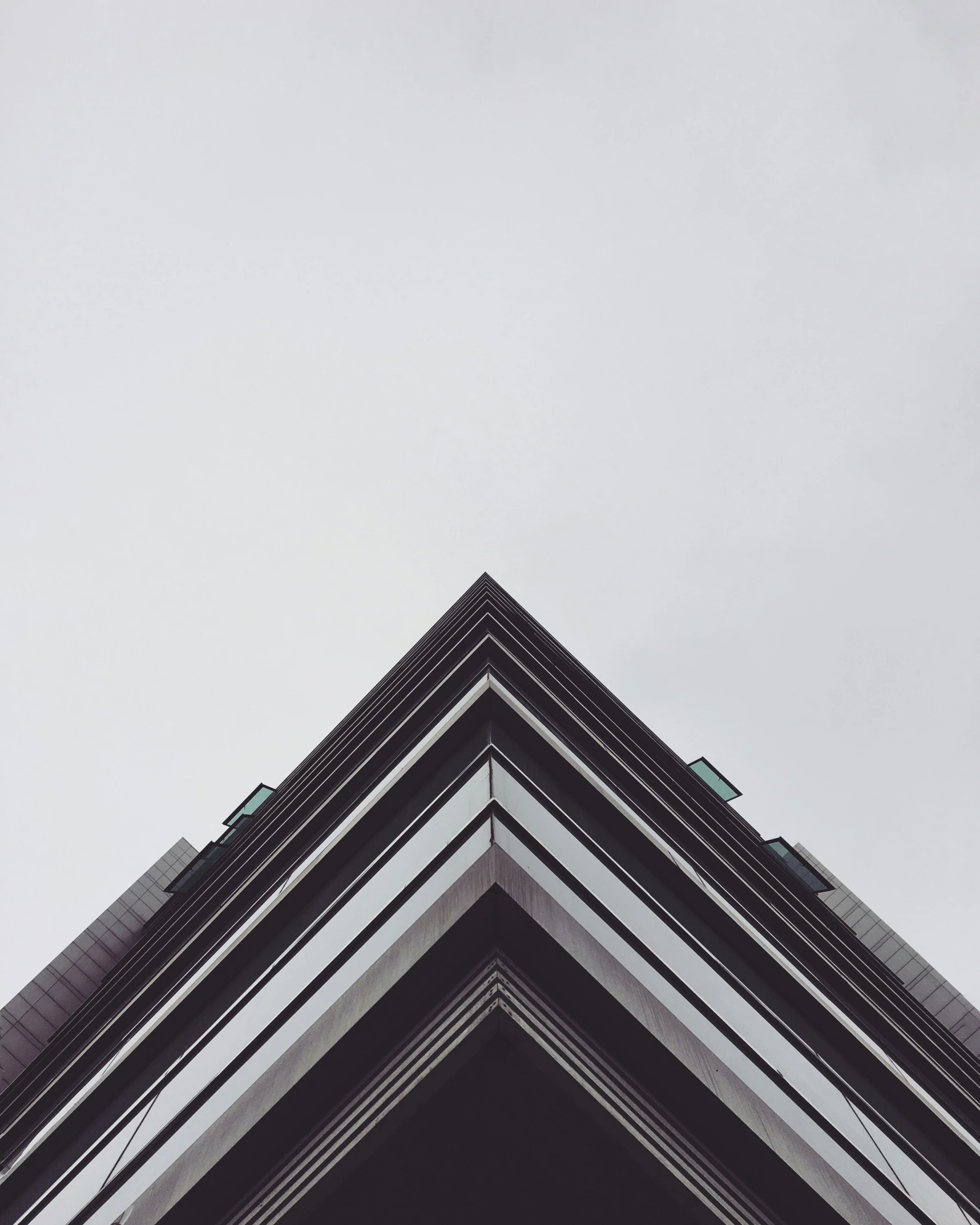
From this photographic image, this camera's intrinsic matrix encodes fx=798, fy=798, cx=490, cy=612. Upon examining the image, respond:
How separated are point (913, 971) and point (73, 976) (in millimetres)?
20777

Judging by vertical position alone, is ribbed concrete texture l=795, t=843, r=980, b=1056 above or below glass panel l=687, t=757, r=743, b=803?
below

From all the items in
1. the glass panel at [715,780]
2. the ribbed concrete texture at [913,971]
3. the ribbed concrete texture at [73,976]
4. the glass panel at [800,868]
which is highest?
the glass panel at [715,780]

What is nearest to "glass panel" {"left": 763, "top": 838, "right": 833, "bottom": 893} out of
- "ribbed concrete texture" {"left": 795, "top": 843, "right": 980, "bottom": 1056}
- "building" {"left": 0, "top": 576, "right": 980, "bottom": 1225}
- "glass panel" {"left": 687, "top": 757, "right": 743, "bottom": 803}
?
"ribbed concrete texture" {"left": 795, "top": 843, "right": 980, "bottom": 1056}

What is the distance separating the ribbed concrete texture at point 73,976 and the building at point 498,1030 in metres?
3.65

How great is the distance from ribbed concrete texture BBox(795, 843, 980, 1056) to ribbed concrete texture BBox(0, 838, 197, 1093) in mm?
18192

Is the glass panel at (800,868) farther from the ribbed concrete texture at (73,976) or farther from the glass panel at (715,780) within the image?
the ribbed concrete texture at (73,976)

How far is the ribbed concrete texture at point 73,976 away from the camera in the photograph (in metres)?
17.1

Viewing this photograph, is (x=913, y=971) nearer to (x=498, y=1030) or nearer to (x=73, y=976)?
(x=498, y=1030)

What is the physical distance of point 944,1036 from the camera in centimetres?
1462

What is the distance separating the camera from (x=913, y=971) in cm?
2002

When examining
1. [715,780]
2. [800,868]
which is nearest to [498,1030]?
[800,868]

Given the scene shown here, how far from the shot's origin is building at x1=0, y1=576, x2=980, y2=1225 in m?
4.84

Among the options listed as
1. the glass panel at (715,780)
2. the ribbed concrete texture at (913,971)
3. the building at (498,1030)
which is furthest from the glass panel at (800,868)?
the building at (498,1030)

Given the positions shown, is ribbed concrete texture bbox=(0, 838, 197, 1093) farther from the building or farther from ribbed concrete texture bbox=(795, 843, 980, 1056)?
ribbed concrete texture bbox=(795, 843, 980, 1056)
